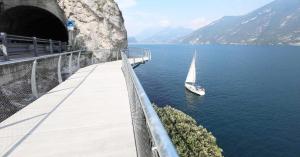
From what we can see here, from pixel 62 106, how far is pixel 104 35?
32660 mm

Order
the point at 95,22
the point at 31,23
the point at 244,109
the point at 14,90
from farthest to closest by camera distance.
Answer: the point at 244,109 < the point at 31,23 < the point at 95,22 < the point at 14,90

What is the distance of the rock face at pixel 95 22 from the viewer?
131 ft

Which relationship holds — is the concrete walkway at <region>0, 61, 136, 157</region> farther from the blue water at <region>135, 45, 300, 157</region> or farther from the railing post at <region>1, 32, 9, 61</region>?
the blue water at <region>135, 45, 300, 157</region>

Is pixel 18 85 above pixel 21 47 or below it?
below

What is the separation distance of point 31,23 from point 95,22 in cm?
1353

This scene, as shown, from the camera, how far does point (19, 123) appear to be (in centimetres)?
794

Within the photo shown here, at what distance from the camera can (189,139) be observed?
30.9m

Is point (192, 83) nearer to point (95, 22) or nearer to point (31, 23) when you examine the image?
point (95, 22)

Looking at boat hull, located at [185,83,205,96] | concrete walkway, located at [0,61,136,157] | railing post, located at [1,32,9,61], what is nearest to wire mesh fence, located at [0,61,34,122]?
concrete walkway, located at [0,61,136,157]

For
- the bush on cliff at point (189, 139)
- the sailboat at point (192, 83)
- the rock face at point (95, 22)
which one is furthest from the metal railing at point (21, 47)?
the sailboat at point (192, 83)

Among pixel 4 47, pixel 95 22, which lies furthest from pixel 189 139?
pixel 4 47

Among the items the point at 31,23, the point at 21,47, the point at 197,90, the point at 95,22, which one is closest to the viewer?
the point at 21,47

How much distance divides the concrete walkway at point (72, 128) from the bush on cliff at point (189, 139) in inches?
727

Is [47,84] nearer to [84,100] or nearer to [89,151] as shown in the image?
[84,100]
